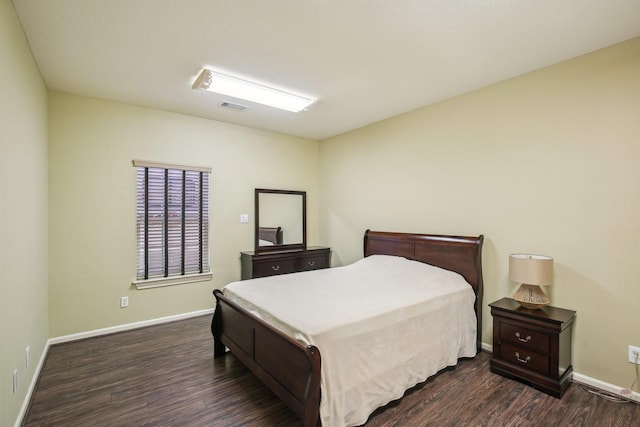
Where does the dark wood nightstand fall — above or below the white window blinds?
below

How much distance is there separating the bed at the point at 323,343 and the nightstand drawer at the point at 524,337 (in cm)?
33

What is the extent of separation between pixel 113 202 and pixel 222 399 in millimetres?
2517

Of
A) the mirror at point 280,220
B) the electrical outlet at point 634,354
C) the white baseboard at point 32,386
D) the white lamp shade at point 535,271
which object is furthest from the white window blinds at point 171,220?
the electrical outlet at point 634,354

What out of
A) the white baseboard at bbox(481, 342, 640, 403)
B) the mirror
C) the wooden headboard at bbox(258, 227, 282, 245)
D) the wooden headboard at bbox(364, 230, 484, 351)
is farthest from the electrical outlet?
the wooden headboard at bbox(258, 227, 282, 245)

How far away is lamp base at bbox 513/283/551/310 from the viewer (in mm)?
2436

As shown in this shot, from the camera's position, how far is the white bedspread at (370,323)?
1.84 meters

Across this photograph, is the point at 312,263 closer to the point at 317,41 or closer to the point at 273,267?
the point at 273,267

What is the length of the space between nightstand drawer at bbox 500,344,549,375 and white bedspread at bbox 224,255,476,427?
0.33 meters

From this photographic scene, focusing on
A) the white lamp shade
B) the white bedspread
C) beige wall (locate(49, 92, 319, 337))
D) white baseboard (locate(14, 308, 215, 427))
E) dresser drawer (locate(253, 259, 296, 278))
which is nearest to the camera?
the white bedspread

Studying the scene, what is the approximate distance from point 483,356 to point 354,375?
66.3 inches

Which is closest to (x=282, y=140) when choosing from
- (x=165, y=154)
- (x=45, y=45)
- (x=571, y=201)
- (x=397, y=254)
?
(x=165, y=154)

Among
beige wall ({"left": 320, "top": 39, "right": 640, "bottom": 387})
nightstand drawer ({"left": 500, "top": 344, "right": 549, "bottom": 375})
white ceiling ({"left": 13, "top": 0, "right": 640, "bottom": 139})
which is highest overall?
white ceiling ({"left": 13, "top": 0, "right": 640, "bottom": 139})

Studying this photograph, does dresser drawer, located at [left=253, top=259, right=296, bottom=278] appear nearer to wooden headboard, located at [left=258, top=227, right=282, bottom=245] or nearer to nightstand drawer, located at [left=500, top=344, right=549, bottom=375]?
wooden headboard, located at [left=258, top=227, right=282, bottom=245]

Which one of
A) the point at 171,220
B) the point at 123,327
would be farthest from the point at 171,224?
the point at 123,327
